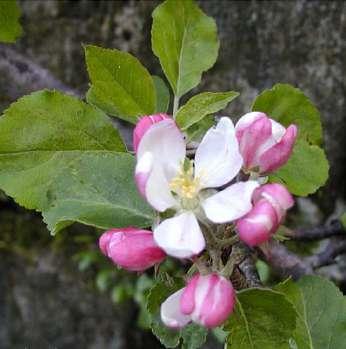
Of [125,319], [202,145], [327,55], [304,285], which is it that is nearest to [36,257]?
[125,319]

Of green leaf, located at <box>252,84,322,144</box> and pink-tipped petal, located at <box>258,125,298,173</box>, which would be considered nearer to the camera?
pink-tipped petal, located at <box>258,125,298,173</box>

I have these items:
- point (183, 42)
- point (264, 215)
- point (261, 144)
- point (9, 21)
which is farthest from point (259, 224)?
point (9, 21)

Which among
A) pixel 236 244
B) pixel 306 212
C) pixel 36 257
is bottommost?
pixel 36 257

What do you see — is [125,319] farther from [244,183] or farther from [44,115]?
[244,183]

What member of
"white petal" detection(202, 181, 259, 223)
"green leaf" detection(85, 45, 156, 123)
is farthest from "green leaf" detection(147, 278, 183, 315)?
"green leaf" detection(85, 45, 156, 123)

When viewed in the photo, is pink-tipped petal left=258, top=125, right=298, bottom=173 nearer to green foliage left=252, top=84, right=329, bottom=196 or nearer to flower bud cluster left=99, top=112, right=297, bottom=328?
flower bud cluster left=99, top=112, right=297, bottom=328

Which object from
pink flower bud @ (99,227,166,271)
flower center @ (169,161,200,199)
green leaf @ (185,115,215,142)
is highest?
flower center @ (169,161,200,199)

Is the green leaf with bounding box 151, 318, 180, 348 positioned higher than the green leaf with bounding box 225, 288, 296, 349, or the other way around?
the green leaf with bounding box 225, 288, 296, 349

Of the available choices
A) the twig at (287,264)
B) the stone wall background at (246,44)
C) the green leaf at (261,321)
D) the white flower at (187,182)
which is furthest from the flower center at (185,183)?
the stone wall background at (246,44)
